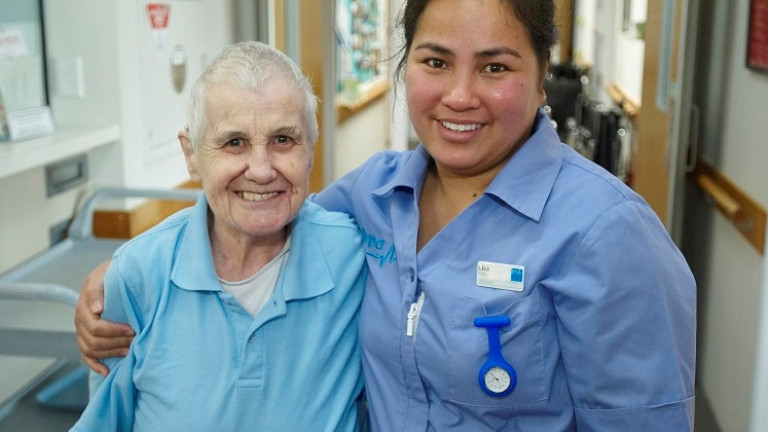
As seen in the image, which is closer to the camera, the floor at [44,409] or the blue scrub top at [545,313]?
the blue scrub top at [545,313]

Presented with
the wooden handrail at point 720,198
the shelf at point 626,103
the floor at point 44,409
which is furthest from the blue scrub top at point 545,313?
the shelf at point 626,103

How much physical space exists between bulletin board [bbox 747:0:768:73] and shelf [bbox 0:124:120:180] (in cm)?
235

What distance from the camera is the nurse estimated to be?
1.18m

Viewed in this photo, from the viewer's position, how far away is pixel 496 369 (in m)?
1.21

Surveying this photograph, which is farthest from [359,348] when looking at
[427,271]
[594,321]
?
[594,321]

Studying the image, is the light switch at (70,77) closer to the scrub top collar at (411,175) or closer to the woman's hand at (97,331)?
the woman's hand at (97,331)

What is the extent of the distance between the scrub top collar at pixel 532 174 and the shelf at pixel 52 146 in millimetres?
1570

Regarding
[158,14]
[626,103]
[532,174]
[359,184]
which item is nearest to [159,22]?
[158,14]

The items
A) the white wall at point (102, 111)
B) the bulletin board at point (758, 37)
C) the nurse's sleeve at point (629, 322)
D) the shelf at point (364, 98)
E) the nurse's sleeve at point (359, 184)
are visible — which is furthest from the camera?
the shelf at point (364, 98)

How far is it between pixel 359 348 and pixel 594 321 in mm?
465

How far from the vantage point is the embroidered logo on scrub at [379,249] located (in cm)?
142

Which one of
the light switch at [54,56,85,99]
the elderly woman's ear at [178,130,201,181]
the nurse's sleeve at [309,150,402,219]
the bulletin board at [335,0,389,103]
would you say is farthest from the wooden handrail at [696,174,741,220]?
the bulletin board at [335,0,389,103]

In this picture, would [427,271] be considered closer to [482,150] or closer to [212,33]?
[482,150]

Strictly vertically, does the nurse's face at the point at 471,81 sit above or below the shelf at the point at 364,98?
above
